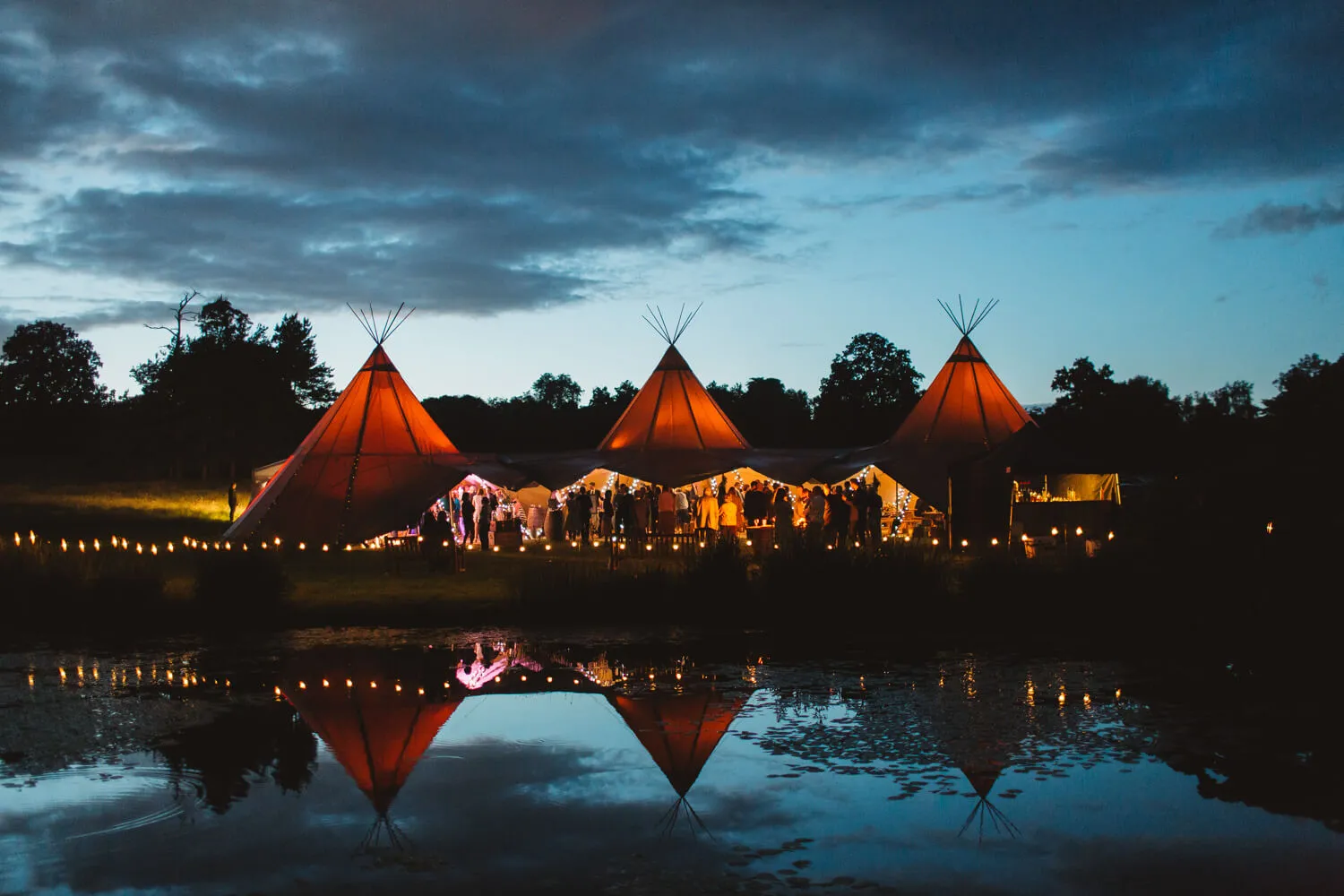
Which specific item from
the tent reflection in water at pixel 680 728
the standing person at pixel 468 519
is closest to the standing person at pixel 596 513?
the standing person at pixel 468 519

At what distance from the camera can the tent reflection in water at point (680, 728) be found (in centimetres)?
615

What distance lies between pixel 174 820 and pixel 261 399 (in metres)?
37.0

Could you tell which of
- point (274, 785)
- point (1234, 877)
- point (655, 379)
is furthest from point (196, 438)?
point (1234, 877)

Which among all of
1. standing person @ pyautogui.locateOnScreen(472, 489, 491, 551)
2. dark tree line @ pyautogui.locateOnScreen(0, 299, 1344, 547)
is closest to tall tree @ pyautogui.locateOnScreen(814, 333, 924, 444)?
dark tree line @ pyautogui.locateOnScreen(0, 299, 1344, 547)

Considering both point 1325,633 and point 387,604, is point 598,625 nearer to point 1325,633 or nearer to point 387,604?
point 387,604

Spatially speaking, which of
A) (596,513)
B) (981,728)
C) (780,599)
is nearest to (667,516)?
(596,513)

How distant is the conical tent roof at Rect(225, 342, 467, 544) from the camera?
20.0 meters

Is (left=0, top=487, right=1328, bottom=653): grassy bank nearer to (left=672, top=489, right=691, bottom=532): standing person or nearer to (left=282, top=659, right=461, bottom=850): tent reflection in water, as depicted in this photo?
(left=282, top=659, right=461, bottom=850): tent reflection in water

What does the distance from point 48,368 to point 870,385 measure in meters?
34.6

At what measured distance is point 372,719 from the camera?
7.65m

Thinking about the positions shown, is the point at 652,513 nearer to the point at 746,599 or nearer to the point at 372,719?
the point at 746,599

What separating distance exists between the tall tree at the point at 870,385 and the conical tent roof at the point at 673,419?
2121 cm

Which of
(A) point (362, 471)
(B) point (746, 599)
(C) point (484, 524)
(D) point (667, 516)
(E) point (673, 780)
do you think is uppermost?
(A) point (362, 471)

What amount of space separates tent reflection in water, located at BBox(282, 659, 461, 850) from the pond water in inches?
Result: 1.0
